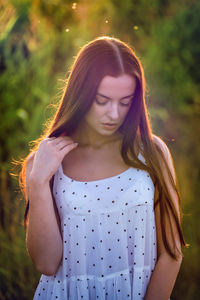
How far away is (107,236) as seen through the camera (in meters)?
1.74

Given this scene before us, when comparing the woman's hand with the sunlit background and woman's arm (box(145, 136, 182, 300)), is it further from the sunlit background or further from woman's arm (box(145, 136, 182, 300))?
the sunlit background

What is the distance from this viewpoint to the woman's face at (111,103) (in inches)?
63.4

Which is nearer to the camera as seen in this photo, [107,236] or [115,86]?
[115,86]

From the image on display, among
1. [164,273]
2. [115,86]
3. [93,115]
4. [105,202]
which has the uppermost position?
[115,86]

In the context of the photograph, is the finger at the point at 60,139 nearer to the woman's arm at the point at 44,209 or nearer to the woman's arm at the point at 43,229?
the woman's arm at the point at 44,209

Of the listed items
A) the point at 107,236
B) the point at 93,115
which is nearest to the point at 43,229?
the point at 107,236

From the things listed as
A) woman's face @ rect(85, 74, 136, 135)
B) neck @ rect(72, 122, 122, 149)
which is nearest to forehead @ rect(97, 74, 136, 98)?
woman's face @ rect(85, 74, 136, 135)

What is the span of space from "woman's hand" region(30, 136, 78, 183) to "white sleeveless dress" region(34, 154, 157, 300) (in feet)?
0.36

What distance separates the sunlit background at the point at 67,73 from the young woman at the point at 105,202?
97 cm

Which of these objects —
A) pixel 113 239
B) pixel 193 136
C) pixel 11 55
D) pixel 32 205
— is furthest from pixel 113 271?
pixel 193 136

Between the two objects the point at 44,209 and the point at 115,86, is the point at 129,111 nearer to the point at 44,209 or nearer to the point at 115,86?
the point at 115,86

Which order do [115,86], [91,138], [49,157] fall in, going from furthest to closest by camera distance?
[91,138] → [49,157] → [115,86]

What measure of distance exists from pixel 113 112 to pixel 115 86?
10 centimetres

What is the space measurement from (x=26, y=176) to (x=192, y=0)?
13.4ft
